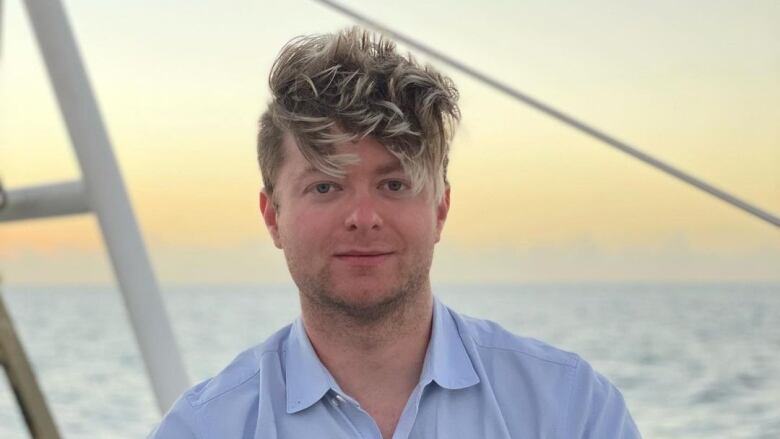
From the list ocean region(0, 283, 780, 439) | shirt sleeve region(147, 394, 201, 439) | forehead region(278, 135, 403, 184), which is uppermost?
forehead region(278, 135, 403, 184)

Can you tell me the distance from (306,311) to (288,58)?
0.26m

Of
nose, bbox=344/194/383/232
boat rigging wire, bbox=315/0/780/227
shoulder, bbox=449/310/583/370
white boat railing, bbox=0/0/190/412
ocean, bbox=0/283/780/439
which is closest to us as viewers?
nose, bbox=344/194/383/232

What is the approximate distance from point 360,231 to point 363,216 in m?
0.02

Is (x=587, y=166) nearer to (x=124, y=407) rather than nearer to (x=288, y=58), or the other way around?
(x=124, y=407)

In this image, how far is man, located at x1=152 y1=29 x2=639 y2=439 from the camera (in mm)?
1313

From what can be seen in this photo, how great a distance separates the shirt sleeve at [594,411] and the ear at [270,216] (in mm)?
344

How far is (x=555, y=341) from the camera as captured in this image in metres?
18.9

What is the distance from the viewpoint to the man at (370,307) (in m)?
1.31

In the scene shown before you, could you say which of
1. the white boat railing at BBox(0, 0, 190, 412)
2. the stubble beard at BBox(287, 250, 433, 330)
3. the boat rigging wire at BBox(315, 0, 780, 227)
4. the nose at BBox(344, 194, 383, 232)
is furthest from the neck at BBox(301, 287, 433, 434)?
the white boat railing at BBox(0, 0, 190, 412)

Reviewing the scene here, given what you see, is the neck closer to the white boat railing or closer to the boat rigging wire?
the boat rigging wire

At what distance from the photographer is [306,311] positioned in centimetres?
141

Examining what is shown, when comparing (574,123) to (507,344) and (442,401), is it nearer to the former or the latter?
(507,344)

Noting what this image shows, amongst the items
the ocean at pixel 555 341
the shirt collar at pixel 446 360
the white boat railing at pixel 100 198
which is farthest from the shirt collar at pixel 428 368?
the ocean at pixel 555 341

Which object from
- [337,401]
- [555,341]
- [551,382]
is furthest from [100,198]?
[555,341]
